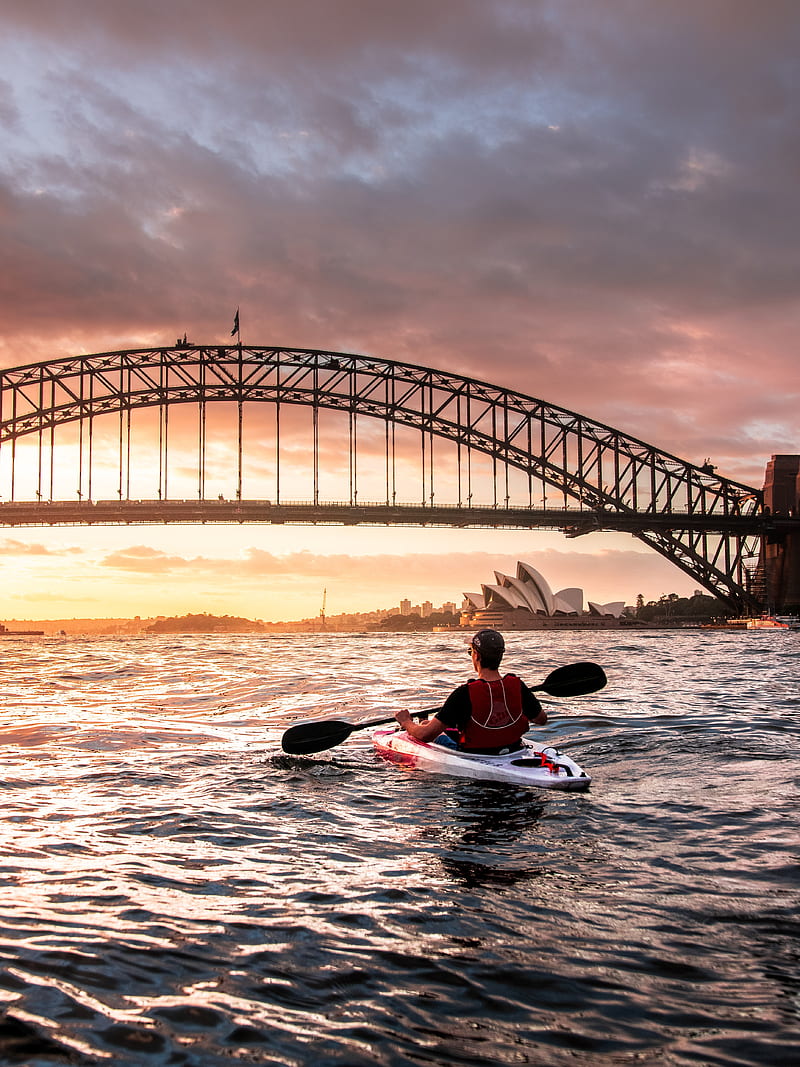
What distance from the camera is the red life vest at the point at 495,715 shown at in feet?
23.8

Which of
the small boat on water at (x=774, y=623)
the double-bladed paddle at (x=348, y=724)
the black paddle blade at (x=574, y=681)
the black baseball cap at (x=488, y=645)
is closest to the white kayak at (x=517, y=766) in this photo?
the double-bladed paddle at (x=348, y=724)

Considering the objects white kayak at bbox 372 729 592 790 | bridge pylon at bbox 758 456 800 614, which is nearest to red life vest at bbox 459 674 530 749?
white kayak at bbox 372 729 592 790

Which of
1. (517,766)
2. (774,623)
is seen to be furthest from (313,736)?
(774,623)

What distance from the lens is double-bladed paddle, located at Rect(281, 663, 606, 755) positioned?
341 inches

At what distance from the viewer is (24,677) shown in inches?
894

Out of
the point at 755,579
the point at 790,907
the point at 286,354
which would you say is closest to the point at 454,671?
the point at 790,907

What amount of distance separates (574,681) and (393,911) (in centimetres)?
544

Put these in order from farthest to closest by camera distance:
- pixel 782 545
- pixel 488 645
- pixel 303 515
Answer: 1. pixel 782 545
2. pixel 303 515
3. pixel 488 645

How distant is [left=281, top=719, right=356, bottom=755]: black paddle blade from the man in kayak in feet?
5.05

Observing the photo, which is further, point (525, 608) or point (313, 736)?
point (525, 608)

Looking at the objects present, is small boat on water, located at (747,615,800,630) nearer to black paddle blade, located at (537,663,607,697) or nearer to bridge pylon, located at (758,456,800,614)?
bridge pylon, located at (758,456,800,614)

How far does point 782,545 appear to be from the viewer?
72500 millimetres

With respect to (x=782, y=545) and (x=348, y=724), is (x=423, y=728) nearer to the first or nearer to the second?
(x=348, y=724)

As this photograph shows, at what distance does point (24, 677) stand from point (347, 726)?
654 inches
